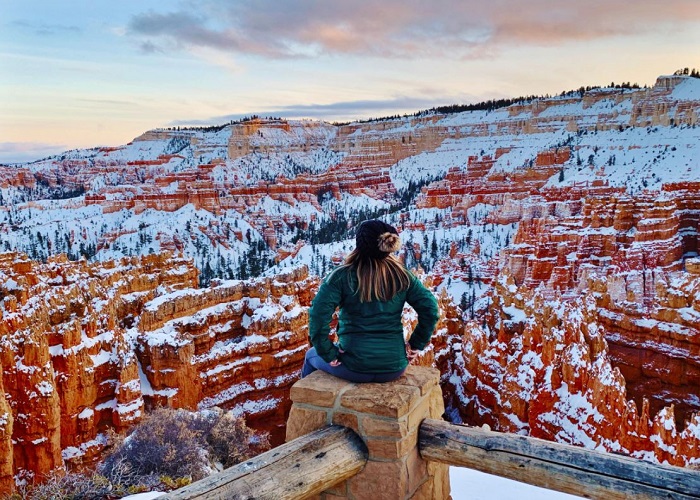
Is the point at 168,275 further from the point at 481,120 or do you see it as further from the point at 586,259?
the point at 481,120

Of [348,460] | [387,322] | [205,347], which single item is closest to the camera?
[348,460]

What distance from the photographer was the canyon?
37.7 ft


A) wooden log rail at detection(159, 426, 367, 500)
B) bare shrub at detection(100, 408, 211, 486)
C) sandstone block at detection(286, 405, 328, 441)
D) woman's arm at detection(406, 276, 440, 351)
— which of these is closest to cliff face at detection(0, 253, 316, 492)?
bare shrub at detection(100, 408, 211, 486)

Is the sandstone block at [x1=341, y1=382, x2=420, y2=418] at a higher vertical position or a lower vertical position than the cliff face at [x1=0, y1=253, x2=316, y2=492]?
higher

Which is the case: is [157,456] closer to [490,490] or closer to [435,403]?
[490,490]

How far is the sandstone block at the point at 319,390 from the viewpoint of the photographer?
118 inches

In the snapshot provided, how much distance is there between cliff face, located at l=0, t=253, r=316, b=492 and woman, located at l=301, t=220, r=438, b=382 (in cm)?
891

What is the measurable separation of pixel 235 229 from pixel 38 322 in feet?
188

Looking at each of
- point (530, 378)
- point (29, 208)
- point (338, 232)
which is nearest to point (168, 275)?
point (530, 378)

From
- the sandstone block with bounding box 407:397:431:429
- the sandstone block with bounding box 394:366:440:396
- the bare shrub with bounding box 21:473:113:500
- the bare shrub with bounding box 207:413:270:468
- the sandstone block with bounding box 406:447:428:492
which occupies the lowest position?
the bare shrub with bounding box 207:413:270:468

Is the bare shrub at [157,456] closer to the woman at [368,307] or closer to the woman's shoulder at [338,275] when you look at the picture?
the woman at [368,307]

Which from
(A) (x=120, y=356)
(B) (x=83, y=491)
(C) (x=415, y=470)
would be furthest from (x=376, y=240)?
(A) (x=120, y=356)

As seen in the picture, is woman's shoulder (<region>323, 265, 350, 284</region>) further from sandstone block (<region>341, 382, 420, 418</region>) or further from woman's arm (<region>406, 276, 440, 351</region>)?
sandstone block (<region>341, 382, 420, 418</region>)

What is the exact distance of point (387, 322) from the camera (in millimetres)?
3168
